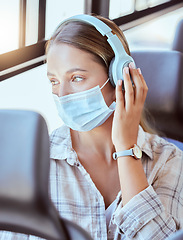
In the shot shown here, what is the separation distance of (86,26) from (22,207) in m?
0.76

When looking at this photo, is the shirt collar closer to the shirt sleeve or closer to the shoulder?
the shoulder

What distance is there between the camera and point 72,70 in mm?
1155

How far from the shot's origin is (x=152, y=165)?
4.14 feet

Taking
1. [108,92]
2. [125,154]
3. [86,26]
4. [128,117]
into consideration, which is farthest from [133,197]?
[86,26]

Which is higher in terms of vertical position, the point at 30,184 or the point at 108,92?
the point at 30,184

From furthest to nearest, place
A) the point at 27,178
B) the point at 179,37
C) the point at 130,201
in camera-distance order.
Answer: the point at 179,37 → the point at 130,201 → the point at 27,178

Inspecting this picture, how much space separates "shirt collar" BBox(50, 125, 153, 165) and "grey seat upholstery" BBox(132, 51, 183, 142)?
0.60m

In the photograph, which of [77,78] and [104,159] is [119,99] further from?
[104,159]

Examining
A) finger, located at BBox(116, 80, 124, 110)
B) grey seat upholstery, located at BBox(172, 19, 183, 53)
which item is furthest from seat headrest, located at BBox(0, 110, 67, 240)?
grey seat upholstery, located at BBox(172, 19, 183, 53)

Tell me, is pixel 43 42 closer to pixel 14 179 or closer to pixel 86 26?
pixel 86 26

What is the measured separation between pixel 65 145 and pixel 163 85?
865mm

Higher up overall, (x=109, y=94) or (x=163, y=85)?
(x=109, y=94)

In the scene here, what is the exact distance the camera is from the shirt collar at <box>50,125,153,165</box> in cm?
121

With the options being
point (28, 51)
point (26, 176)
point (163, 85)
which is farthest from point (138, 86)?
point (28, 51)
